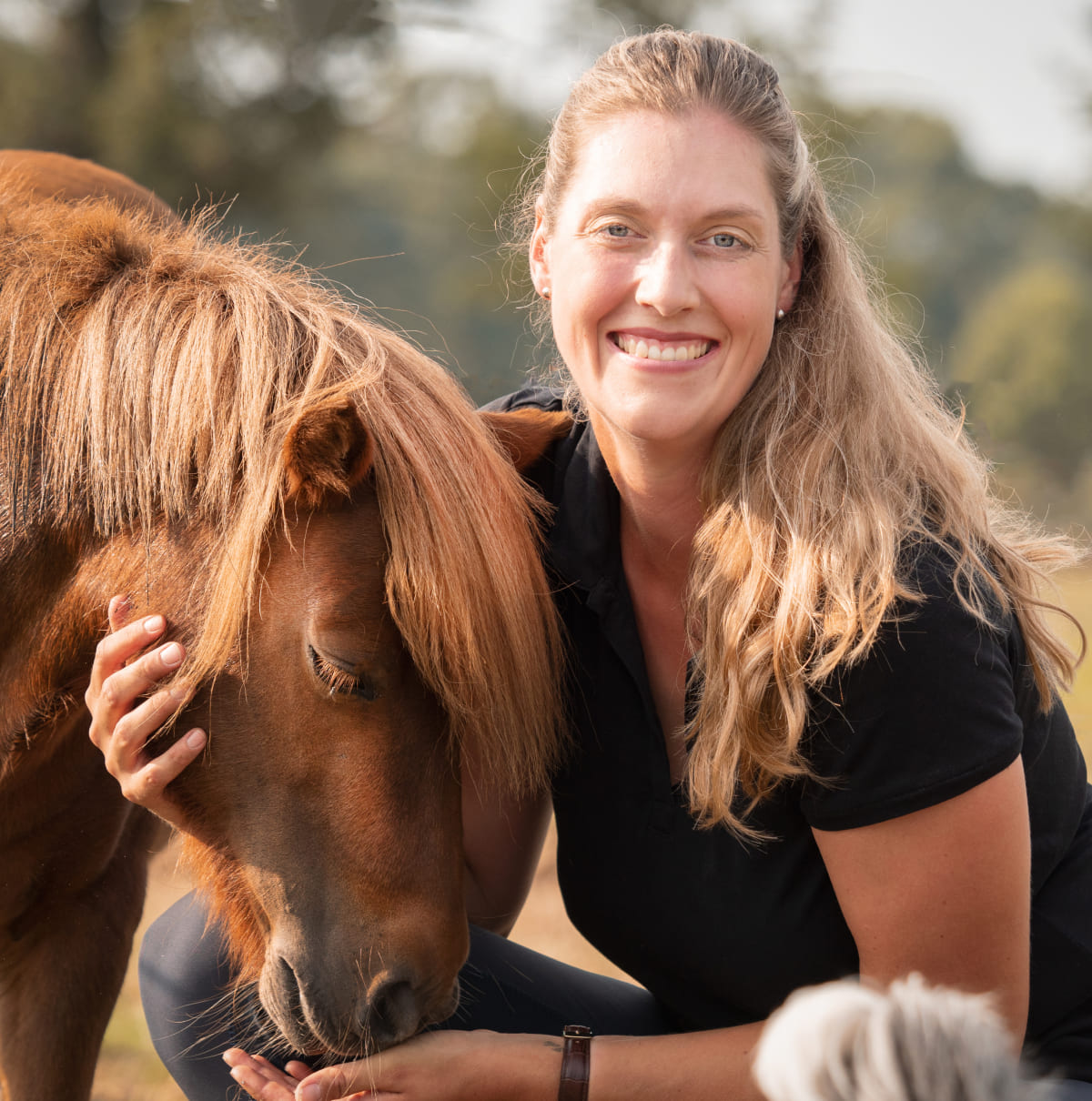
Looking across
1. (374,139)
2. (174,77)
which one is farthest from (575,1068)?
(374,139)

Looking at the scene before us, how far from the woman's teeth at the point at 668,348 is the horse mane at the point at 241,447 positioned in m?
0.26

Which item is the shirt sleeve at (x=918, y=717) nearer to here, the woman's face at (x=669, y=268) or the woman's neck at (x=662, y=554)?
the woman's neck at (x=662, y=554)

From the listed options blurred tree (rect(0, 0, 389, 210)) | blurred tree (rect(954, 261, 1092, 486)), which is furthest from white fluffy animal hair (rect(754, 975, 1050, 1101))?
blurred tree (rect(0, 0, 389, 210))

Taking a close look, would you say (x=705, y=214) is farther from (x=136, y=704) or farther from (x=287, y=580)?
(x=136, y=704)

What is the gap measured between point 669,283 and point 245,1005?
1.30m

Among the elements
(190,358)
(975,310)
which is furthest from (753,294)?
(975,310)

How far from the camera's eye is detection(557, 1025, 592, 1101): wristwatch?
1.58 m

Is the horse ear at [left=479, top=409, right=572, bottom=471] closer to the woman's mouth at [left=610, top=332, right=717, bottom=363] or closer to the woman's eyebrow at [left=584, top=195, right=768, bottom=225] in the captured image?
the woman's mouth at [left=610, top=332, right=717, bottom=363]

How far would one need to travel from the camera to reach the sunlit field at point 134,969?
2.64 m

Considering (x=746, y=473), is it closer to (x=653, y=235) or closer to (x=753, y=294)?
(x=753, y=294)

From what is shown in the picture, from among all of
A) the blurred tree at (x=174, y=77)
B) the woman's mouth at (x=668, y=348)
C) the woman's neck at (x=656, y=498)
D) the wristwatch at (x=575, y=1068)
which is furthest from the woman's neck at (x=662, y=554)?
the blurred tree at (x=174, y=77)

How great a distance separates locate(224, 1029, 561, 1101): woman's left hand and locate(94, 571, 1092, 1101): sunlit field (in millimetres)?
394

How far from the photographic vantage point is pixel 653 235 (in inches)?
61.7

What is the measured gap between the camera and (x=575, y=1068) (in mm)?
1597
